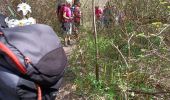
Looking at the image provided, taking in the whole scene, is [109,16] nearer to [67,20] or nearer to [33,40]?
[67,20]

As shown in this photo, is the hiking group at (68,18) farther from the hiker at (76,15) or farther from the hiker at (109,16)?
the hiker at (109,16)

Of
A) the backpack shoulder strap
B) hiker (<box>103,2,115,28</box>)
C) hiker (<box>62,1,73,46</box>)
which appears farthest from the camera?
hiker (<box>62,1,73,46</box>)

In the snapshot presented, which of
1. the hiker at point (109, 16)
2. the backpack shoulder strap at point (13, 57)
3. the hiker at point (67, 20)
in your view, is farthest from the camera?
the hiker at point (67, 20)

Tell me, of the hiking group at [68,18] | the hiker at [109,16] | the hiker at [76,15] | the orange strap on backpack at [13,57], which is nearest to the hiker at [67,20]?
the hiking group at [68,18]

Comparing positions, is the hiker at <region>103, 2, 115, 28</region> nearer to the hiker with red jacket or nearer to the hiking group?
the hiking group

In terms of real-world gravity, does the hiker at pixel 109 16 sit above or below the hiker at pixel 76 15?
above

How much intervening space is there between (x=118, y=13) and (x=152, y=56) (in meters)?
2.03

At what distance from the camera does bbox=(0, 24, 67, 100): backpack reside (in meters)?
1.87

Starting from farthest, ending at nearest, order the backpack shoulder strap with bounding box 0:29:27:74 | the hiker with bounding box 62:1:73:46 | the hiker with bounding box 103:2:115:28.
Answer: the hiker with bounding box 62:1:73:46 → the hiker with bounding box 103:2:115:28 → the backpack shoulder strap with bounding box 0:29:27:74

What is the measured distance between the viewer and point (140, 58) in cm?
571

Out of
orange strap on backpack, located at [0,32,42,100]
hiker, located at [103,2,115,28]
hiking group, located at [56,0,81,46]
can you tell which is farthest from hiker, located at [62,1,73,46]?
orange strap on backpack, located at [0,32,42,100]

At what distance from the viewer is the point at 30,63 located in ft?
6.28

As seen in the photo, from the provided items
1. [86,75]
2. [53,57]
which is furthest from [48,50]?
[86,75]

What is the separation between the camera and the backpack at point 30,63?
1.87m
